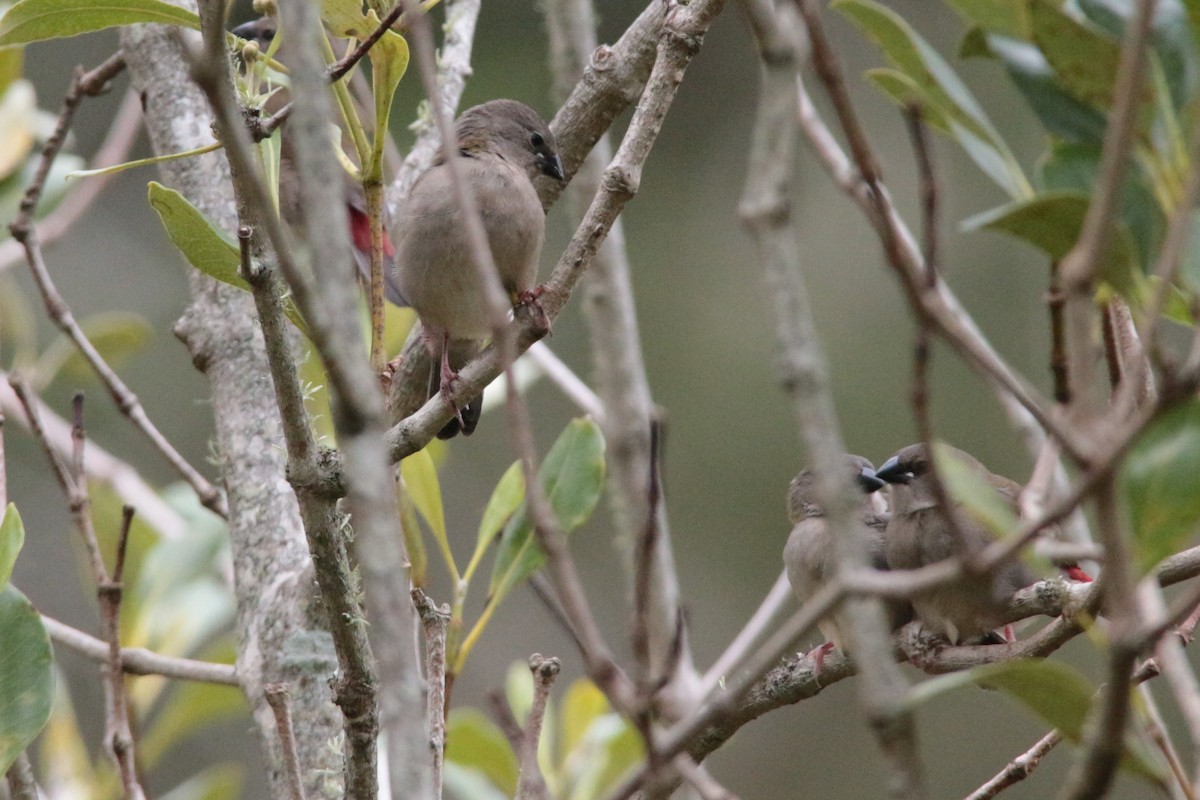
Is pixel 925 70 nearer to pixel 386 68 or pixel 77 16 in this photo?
pixel 386 68

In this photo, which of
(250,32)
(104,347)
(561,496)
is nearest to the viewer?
(561,496)

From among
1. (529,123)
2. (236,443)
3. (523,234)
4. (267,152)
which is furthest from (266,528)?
(529,123)

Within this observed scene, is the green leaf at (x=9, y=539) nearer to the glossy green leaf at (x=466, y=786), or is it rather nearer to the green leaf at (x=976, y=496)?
the green leaf at (x=976, y=496)

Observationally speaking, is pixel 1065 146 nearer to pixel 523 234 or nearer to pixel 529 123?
pixel 523 234

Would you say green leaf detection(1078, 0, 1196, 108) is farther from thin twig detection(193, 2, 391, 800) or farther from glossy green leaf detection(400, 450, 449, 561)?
glossy green leaf detection(400, 450, 449, 561)

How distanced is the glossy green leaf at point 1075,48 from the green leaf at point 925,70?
13 centimetres

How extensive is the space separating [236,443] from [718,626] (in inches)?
266

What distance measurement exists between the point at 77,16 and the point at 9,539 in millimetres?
790

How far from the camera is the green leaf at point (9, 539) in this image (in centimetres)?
204

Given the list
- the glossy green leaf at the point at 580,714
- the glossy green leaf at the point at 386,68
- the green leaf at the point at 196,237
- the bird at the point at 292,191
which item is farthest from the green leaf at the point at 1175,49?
the bird at the point at 292,191

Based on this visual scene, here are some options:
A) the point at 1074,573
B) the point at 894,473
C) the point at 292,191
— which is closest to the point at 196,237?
the point at 1074,573

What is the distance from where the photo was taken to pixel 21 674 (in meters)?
2.08

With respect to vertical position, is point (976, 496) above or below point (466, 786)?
below

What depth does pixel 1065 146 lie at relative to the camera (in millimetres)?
1642
